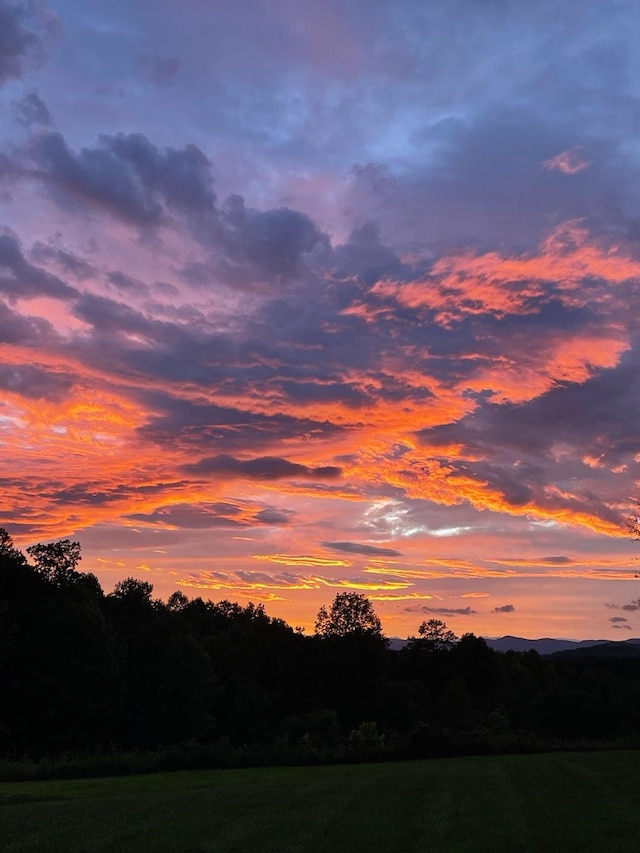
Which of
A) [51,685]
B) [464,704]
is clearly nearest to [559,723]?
[464,704]

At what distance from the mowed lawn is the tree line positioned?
1690cm

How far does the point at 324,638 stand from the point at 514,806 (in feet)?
280

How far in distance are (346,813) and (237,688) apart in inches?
2938

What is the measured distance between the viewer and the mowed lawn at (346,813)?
54.0 feet

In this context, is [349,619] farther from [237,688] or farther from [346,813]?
[346,813]

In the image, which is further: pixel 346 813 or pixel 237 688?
pixel 237 688

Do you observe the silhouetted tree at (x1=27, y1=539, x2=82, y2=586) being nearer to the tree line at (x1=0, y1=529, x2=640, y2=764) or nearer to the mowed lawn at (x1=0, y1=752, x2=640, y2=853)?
the tree line at (x1=0, y1=529, x2=640, y2=764)

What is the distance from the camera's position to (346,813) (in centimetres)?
2131

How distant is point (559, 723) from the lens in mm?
87438

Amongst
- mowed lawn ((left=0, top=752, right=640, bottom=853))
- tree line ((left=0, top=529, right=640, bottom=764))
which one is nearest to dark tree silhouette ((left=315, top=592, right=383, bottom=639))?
tree line ((left=0, top=529, right=640, bottom=764))

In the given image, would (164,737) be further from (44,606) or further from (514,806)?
(514,806)

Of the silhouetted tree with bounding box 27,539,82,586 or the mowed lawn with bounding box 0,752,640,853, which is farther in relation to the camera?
the silhouetted tree with bounding box 27,539,82,586

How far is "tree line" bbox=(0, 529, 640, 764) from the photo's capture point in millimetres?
59344

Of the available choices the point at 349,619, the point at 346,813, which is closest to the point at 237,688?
the point at 349,619
